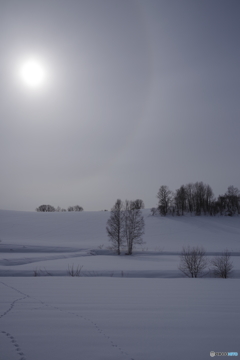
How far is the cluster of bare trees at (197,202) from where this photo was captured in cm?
7206

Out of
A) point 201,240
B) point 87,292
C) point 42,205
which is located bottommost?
point 201,240

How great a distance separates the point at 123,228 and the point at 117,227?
3.29 feet

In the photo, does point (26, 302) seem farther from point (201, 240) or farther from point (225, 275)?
point (201, 240)

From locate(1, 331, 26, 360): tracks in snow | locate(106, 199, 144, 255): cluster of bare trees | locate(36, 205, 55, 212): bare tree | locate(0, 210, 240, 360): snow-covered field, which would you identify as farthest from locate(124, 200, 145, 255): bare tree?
locate(36, 205, 55, 212): bare tree

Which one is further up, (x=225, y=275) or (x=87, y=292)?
(x=87, y=292)

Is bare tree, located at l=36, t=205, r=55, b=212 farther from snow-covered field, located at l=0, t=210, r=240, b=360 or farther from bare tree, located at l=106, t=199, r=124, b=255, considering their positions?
snow-covered field, located at l=0, t=210, r=240, b=360

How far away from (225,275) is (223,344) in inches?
600

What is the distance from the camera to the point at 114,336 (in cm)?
383

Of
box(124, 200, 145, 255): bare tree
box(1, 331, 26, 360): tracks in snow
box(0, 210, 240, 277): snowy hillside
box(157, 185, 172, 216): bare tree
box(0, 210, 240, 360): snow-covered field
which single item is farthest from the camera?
box(157, 185, 172, 216): bare tree

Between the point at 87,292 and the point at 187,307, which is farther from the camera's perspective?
the point at 87,292

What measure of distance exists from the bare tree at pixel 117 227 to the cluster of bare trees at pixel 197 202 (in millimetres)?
32805

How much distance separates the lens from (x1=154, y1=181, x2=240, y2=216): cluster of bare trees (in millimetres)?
72062

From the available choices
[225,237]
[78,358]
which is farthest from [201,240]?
[78,358]

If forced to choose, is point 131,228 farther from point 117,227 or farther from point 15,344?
point 15,344
